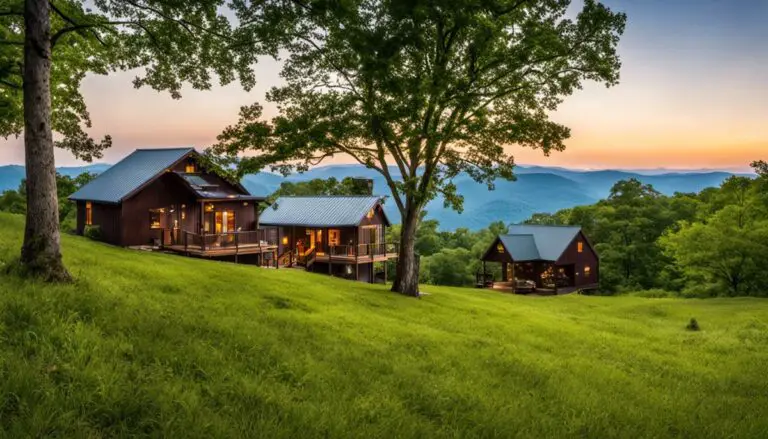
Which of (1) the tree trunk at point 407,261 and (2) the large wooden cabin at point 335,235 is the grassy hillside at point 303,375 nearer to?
(1) the tree trunk at point 407,261

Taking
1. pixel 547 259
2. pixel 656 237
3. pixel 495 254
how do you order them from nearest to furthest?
pixel 547 259 → pixel 495 254 → pixel 656 237

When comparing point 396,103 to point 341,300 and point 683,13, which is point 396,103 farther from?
point 683,13

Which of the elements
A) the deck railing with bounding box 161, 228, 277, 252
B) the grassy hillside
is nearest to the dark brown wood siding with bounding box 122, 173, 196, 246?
the deck railing with bounding box 161, 228, 277, 252

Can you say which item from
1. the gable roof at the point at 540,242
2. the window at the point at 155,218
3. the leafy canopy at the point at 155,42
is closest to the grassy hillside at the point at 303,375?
the leafy canopy at the point at 155,42

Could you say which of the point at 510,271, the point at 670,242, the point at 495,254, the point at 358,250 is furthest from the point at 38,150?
the point at 510,271

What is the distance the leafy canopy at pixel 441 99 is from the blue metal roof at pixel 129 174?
13.1m

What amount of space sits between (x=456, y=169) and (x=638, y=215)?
47447mm

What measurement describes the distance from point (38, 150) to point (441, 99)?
15.2m

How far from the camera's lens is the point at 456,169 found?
79.5 ft

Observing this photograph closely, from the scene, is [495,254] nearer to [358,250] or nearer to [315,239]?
[358,250]

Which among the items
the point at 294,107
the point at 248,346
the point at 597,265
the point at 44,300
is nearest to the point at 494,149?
the point at 294,107

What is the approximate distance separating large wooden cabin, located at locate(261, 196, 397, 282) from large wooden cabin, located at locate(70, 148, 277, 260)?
253 inches

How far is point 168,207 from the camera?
3291 centimetres

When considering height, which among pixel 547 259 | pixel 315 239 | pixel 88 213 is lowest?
pixel 547 259
